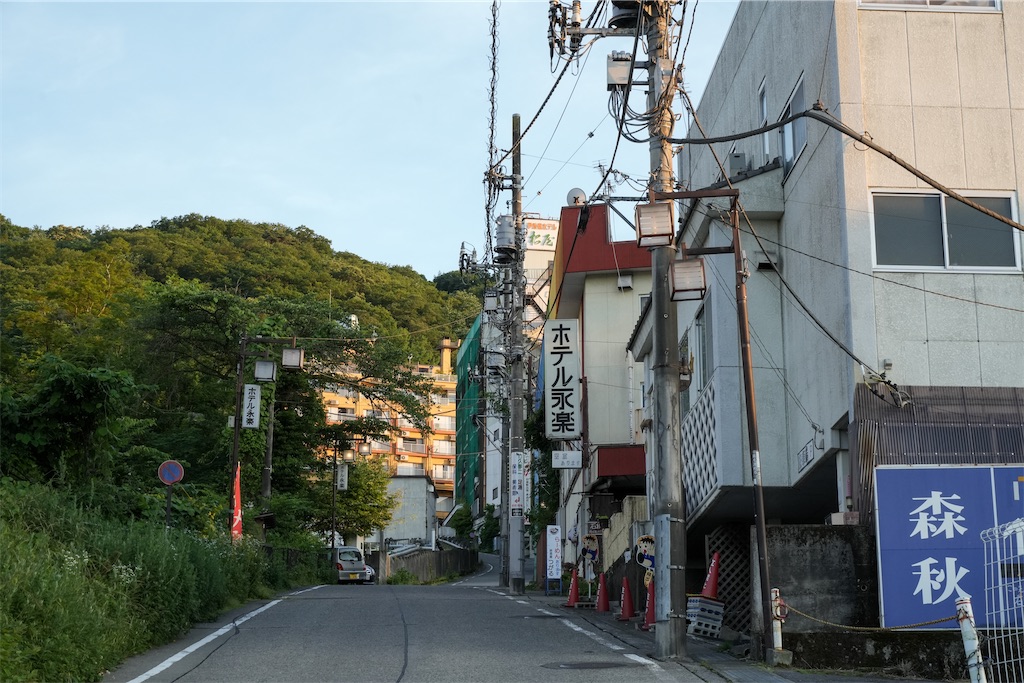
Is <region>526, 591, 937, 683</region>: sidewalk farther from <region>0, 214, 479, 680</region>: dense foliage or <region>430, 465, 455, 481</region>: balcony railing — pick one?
<region>430, 465, 455, 481</region>: balcony railing

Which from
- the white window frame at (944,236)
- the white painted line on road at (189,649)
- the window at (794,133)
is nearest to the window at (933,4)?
the window at (794,133)

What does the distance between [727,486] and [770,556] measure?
4.44 metres

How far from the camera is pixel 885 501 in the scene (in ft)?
40.7

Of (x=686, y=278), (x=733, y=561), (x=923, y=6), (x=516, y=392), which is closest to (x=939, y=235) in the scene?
(x=923, y=6)

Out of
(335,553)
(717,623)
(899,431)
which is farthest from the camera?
(335,553)

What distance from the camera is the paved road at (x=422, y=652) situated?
35.3ft

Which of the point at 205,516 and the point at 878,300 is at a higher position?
the point at 878,300

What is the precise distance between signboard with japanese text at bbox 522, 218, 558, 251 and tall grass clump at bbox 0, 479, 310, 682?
5358 cm

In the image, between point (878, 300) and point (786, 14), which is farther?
point (786, 14)

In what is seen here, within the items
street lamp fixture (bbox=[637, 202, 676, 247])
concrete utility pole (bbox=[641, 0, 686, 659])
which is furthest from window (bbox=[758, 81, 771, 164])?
street lamp fixture (bbox=[637, 202, 676, 247])

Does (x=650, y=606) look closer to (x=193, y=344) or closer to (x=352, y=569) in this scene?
(x=352, y=569)

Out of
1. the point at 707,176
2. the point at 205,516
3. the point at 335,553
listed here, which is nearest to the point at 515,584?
the point at 205,516

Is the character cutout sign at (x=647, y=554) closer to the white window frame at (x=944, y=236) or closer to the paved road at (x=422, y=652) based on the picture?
the paved road at (x=422, y=652)

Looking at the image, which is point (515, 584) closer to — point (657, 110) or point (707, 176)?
point (707, 176)
